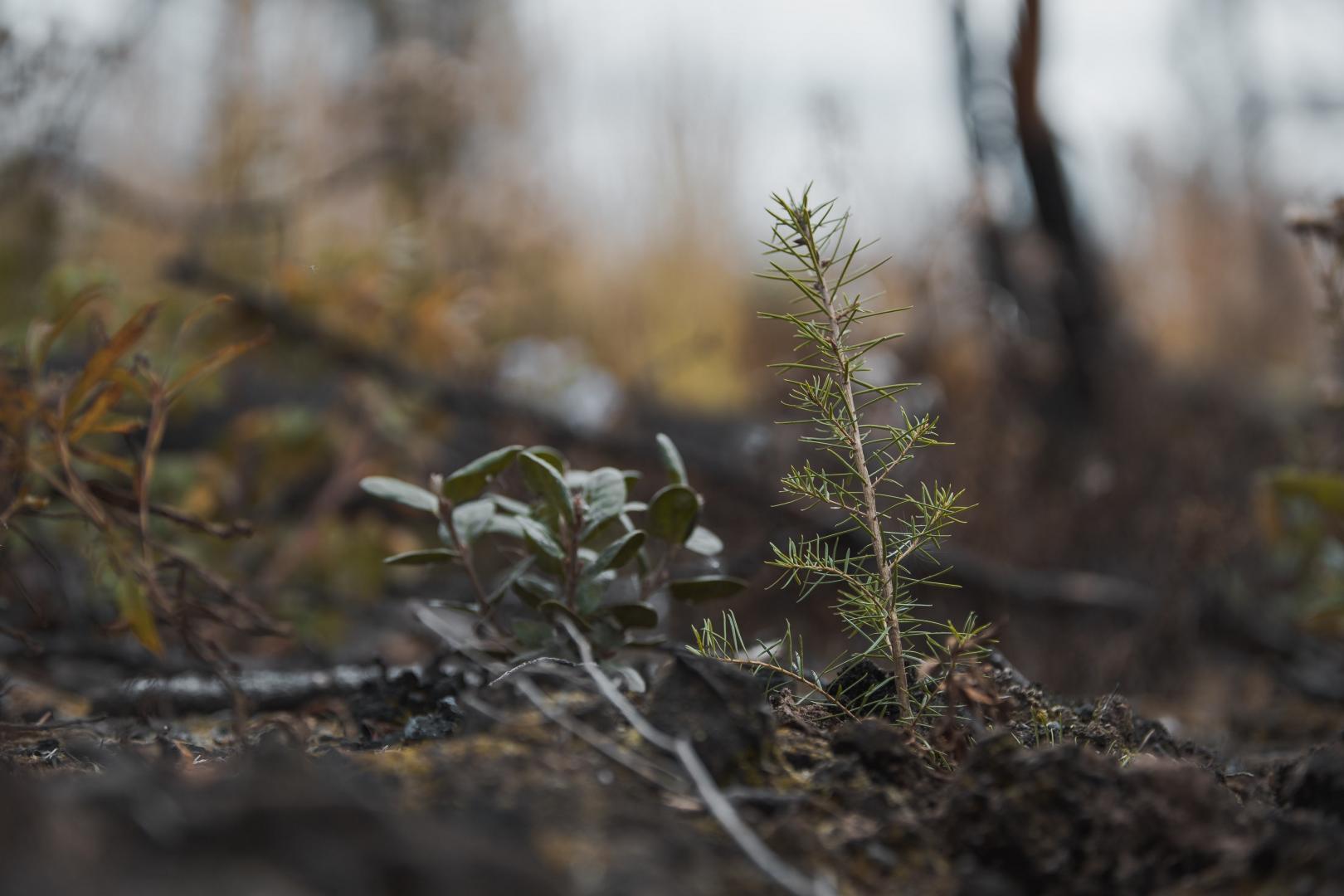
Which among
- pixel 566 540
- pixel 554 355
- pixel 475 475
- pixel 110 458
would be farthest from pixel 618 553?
pixel 554 355

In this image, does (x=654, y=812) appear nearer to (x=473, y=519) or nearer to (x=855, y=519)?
(x=855, y=519)

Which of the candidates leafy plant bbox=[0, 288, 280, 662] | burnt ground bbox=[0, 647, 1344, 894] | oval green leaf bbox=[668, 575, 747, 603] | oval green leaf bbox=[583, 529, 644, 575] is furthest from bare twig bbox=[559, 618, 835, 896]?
leafy plant bbox=[0, 288, 280, 662]

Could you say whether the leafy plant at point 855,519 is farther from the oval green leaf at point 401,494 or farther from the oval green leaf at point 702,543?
the oval green leaf at point 401,494

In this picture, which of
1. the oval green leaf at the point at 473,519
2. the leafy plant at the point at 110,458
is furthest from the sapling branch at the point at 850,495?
the leafy plant at the point at 110,458

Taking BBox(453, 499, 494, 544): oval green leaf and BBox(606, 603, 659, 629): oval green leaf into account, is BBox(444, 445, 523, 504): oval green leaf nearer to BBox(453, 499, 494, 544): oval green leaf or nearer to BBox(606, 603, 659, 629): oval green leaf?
BBox(453, 499, 494, 544): oval green leaf

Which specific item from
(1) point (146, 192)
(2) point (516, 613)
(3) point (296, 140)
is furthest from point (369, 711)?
(1) point (146, 192)

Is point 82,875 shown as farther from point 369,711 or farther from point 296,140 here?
point 296,140
